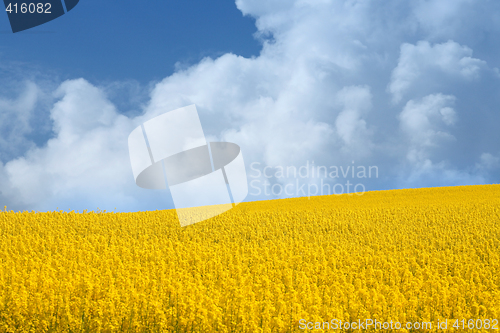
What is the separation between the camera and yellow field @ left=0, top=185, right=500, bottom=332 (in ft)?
19.3

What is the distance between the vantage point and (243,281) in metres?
7.34

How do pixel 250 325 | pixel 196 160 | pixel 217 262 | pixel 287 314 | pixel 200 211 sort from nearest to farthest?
pixel 250 325 → pixel 287 314 → pixel 217 262 → pixel 196 160 → pixel 200 211

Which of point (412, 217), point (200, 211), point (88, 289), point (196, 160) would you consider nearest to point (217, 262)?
point (88, 289)

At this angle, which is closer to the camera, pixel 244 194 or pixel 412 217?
pixel 244 194

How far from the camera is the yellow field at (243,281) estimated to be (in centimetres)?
589

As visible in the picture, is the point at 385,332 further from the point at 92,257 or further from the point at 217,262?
the point at 92,257

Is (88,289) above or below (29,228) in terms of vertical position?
below

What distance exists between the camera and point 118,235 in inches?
614

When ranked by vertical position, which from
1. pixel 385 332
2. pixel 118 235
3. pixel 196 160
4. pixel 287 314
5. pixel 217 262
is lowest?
pixel 385 332

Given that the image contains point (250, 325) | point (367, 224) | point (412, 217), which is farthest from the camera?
point (412, 217)

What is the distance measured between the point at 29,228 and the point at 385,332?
16.2 m

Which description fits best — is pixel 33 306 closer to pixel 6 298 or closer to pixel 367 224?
pixel 6 298

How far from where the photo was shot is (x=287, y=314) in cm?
585

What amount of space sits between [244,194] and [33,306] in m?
9.08
